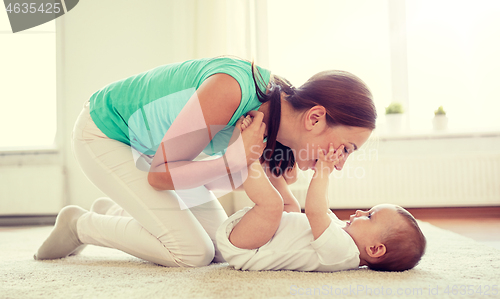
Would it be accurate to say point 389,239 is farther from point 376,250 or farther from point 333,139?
point 333,139

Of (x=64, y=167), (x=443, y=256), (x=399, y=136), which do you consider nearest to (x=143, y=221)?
(x=443, y=256)

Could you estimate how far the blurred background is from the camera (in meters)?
2.62

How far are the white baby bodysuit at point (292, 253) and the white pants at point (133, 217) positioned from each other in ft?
0.43

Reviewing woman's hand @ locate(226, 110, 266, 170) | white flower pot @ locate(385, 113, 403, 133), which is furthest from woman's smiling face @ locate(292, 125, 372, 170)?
white flower pot @ locate(385, 113, 403, 133)

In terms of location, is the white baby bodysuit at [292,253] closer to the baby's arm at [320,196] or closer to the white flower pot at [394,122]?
the baby's arm at [320,196]

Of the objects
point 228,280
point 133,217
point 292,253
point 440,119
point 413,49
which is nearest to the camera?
point 228,280

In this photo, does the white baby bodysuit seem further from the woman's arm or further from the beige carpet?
the woman's arm

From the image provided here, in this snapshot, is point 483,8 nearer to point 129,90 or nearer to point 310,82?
point 310,82

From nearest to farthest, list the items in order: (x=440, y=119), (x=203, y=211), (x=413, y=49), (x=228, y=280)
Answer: (x=228, y=280), (x=203, y=211), (x=440, y=119), (x=413, y=49)

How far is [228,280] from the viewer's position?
3.02 feet

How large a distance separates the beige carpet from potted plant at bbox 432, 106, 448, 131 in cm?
166

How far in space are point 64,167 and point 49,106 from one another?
0.59 metres

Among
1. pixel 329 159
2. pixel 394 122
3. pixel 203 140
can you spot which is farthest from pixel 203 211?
pixel 394 122

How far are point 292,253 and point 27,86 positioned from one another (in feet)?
9.29
